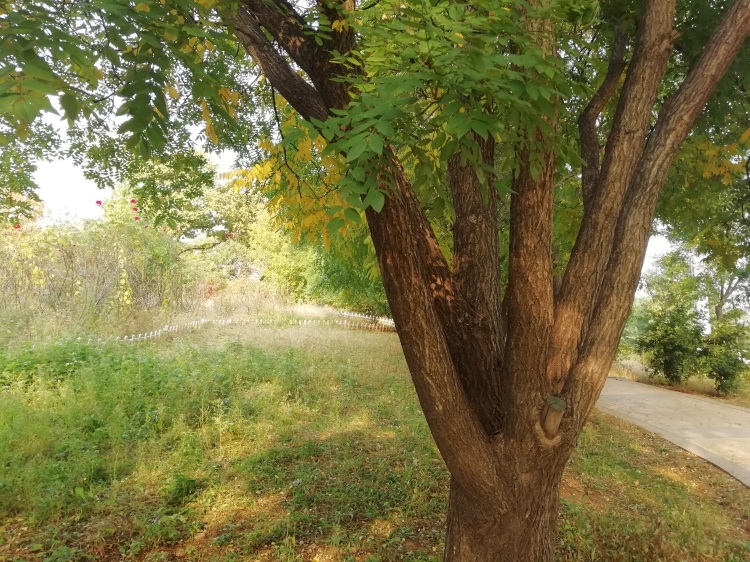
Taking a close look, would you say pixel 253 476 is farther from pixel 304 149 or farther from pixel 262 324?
pixel 262 324

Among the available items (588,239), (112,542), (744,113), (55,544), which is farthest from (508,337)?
(744,113)

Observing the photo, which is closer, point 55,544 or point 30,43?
point 30,43

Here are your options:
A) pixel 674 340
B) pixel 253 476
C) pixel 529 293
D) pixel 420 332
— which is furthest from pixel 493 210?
pixel 674 340

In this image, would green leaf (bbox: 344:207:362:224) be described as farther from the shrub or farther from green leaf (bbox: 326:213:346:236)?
the shrub

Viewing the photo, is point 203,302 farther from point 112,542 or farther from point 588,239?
point 588,239

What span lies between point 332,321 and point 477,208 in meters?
13.6

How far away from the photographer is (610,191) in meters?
2.81

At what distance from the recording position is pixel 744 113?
15.4 feet

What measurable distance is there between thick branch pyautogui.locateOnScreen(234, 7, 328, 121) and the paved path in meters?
6.68

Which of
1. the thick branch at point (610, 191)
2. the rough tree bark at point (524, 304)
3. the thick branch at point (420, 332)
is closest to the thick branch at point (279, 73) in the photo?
the rough tree bark at point (524, 304)

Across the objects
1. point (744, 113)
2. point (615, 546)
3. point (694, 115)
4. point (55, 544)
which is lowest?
point (55, 544)

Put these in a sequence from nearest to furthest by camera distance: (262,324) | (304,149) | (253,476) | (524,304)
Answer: (524,304) → (304,149) → (253,476) → (262,324)

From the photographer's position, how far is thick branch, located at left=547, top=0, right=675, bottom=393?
274 cm

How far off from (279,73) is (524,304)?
1801mm
